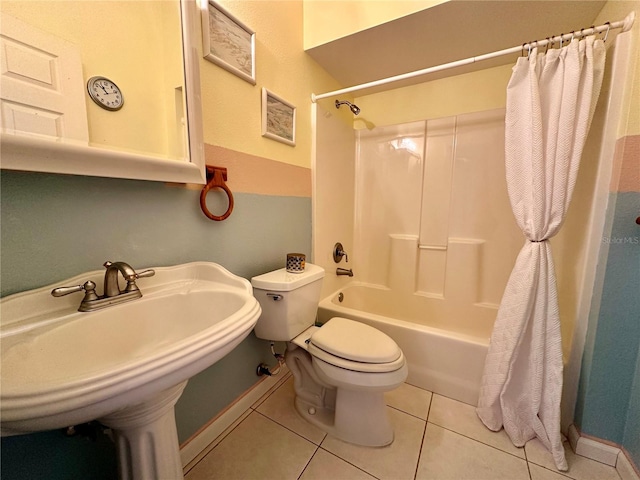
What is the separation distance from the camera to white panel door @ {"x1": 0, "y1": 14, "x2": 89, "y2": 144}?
543 mm

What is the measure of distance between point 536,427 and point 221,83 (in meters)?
1.96

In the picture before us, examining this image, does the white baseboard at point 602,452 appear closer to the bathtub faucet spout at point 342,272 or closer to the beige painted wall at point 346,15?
the bathtub faucet spout at point 342,272

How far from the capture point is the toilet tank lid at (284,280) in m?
1.07

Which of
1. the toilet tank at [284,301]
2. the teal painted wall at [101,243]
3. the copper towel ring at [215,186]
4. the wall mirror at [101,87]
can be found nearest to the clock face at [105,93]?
the wall mirror at [101,87]

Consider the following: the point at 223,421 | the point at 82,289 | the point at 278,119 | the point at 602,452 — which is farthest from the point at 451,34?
the point at 223,421

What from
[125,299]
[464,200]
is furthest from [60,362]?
[464,200]

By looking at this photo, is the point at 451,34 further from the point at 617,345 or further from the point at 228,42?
the point at 617,345

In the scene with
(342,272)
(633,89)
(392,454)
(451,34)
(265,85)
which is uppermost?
(451,34)

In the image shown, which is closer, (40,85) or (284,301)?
(40,85)

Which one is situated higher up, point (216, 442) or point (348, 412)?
point (348, 412)

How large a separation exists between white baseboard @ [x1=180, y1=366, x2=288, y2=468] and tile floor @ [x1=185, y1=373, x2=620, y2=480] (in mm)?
26

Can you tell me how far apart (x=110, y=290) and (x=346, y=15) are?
5.36 feet

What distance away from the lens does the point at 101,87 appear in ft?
2.22

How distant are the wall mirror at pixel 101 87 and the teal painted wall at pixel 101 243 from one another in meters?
0.09
